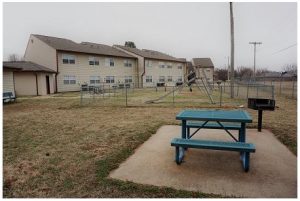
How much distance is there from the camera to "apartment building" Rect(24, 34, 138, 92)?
27.8 m

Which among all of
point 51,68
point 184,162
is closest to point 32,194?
point 184,162

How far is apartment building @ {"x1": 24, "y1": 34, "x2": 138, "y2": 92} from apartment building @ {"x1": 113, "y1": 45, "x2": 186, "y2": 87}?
415cm

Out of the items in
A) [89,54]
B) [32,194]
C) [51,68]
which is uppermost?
[89,54]

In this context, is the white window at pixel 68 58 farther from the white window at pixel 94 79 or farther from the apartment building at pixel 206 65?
the apartment building at pixel 206 65

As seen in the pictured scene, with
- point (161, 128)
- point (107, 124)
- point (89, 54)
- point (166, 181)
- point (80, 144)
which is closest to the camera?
point (166, 181)

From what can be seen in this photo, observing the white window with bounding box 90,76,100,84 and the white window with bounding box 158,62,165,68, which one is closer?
the white window with bounding box 90,76,100,84

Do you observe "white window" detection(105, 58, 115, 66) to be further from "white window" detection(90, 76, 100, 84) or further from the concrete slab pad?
the concrete slab pad

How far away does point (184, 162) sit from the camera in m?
4.58

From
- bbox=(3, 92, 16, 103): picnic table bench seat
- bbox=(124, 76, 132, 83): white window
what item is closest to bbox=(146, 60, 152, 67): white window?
bbox=(124, 76, 132, 83): white window

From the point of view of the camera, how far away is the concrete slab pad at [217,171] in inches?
139

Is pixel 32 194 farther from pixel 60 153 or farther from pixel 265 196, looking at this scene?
pixel 265 196

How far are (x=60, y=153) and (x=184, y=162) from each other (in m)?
2.67

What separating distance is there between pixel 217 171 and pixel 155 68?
39.5 metres

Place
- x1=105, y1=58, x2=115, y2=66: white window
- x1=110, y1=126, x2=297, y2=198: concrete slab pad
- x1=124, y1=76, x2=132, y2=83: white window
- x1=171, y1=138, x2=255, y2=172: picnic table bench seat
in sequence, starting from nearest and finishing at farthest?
x1=110, y1=126, x2=297, y2=198: concrete slab pad
x1=171, y1=138, x2=255, y2=172: picnic table bench seat
x1=105, y1=58, x2=115, y2=66: white window
x1=124, y1=76, x2=132, y2=83: white window
